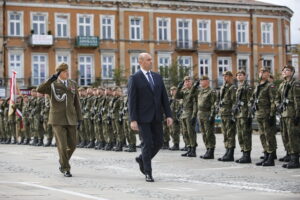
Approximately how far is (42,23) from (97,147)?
36.4m

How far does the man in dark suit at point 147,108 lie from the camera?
11539 millimetres

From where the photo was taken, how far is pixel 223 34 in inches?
2530

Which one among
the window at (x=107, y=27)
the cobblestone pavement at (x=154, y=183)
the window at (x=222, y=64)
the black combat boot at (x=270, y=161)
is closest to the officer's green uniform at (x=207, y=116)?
the cobblestone pavement at (x=154, y=183)

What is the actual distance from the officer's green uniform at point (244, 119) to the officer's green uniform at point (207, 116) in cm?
123

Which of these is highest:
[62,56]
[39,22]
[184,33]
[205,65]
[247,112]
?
[39,22]

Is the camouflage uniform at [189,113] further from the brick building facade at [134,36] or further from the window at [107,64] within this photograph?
the window at [107,64]

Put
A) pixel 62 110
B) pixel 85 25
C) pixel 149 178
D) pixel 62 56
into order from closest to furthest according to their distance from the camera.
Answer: pixel 149 178 < pixel 62 110 < pixel 62 56 < pixel 85 25

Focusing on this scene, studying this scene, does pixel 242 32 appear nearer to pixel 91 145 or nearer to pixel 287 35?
pixel 287 35

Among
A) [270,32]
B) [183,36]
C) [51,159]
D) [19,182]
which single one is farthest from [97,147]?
[270,32]

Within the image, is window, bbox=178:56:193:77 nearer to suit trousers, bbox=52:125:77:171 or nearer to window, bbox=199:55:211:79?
window, bbox=199:55:211:79

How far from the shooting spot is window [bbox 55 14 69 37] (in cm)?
5748

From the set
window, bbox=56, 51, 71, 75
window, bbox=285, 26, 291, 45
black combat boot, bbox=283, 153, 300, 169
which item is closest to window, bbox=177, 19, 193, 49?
window, bbox=56, 51, 71, 75

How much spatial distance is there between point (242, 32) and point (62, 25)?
1756 centimetres

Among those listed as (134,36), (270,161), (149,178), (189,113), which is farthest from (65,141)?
(134,36)
